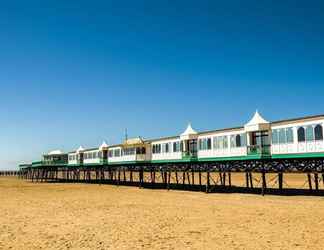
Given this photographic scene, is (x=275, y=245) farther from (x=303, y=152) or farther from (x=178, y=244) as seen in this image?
(x=303, y=152)

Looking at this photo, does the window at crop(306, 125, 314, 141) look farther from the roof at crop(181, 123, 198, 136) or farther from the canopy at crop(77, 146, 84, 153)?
the canopy at crop(77, 146, 84, 153)

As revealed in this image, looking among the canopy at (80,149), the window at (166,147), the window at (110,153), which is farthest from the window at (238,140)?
the canopy at (80,149)

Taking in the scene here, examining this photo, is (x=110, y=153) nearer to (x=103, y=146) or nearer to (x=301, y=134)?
(x=103, y=146)

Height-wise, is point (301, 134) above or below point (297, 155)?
above

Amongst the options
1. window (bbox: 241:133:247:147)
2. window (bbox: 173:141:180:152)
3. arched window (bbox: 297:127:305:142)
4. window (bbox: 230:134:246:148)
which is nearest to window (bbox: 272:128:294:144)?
arched window (bbox: 297:127:305:142)

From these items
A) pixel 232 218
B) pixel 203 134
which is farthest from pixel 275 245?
pixel 203 134

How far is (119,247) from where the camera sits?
12.6m

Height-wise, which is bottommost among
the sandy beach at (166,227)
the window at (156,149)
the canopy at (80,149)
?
the sandy beach at (166,227)

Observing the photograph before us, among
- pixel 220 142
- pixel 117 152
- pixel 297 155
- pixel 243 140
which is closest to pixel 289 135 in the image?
pixel 297 155

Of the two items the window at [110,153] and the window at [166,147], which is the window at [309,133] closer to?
the window at [166,147]

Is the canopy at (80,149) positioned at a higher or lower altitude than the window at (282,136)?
higher

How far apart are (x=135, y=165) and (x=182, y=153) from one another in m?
10.7

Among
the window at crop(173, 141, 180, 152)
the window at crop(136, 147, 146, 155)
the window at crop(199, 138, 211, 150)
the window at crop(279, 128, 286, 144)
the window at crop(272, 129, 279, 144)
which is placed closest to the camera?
the window at crop(279, 128, 286, 144)

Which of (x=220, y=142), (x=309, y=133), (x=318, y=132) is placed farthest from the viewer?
(x=220, y=142)
